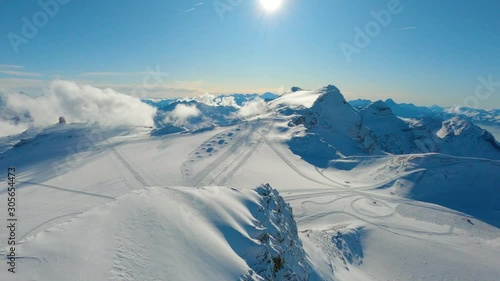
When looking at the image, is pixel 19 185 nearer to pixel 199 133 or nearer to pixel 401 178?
pixel 199 133

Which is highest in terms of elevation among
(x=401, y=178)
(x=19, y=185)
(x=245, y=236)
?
(x=245, y=236)

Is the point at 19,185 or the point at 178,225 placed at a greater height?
the point at 178,225

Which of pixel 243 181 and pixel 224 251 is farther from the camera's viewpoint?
pixel 243 181

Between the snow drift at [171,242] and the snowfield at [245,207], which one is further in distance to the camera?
the snowfield at [245,207]

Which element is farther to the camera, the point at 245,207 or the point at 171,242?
the point at 245,207

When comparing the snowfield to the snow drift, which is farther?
the snowfield

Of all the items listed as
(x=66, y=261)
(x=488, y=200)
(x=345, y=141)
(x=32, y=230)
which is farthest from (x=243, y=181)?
(x=345, y=141)

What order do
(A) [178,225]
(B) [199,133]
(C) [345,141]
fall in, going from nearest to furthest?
1. (A) [178,225]
2. (B) [199,133]
3. (C) [345,141]

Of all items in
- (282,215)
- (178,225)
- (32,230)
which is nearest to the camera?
(178,225)
